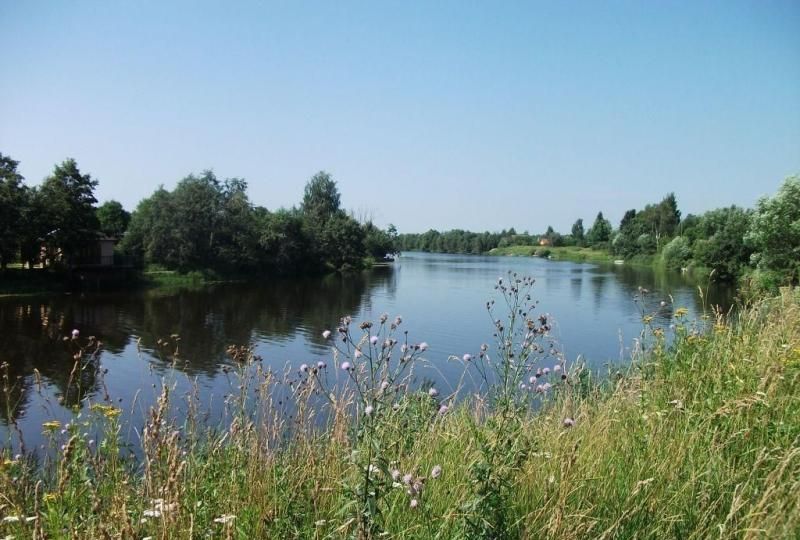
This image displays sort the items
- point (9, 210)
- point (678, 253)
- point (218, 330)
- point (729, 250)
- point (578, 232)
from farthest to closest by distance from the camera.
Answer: point (578, 232) → point (678, 253) → point (729, 250) → point (9, 210) → point (218, 330)

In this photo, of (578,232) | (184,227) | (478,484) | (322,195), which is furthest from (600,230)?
(478,484)

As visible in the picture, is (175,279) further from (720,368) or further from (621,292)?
(720,368)

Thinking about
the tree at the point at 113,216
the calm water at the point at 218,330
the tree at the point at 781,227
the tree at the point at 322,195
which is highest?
the tree at the point at 322,195

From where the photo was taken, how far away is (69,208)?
122 feet

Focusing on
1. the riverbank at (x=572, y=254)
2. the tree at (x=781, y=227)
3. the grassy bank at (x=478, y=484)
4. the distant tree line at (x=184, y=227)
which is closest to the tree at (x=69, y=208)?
the distant tree line at (x=184, y=227)

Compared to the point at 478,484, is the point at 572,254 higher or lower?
higher

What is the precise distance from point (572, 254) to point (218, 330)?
379 feet

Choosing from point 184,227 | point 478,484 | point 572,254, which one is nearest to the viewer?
point 478,484

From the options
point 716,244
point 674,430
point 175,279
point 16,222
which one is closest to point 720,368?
point 674,430

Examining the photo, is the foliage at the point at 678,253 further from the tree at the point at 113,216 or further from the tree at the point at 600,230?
the tree at the point at 113,216

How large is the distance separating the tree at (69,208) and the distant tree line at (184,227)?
0.22ft

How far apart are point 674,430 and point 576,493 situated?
1108mm

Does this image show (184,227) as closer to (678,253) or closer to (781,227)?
(781,227)

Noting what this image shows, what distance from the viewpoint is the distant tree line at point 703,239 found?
Result: 27719mm
